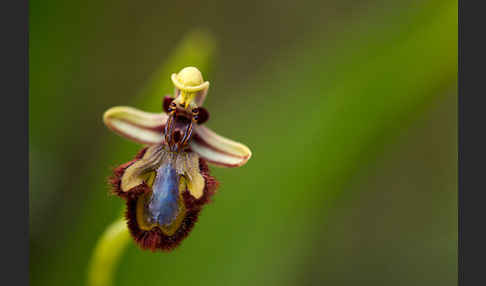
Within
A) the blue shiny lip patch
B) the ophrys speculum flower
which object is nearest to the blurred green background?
the ophrys speculum flower

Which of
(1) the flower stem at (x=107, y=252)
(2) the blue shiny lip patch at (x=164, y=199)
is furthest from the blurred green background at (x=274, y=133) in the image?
(2) the blue shiny lip patch at (x=164, y=199)

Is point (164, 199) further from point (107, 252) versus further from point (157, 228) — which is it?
point (107, 252)

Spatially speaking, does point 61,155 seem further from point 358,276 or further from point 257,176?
point 358,276

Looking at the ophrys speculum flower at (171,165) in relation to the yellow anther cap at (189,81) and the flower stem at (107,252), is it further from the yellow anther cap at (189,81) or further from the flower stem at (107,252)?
the flower stem at (107,252)

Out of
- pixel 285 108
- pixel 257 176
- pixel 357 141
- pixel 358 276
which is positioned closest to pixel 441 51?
pixel 357 141

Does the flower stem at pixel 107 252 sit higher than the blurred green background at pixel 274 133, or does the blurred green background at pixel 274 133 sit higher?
the blurred green background at pixel 274 133

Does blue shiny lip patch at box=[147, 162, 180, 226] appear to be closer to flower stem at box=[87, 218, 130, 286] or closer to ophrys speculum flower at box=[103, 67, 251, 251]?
ophrys speculum flower at box=[103, 67, 251, 251]

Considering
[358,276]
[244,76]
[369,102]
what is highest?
[244,76]
